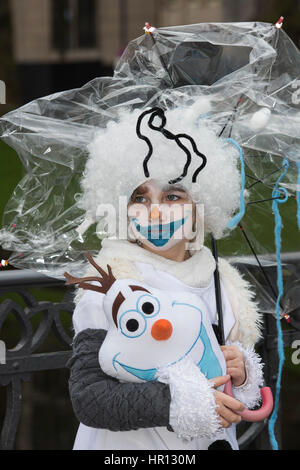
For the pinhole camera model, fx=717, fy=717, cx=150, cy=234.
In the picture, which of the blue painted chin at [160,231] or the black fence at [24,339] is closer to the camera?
the blue painted chin at [160,231]

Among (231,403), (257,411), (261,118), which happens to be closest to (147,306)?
(231,403)

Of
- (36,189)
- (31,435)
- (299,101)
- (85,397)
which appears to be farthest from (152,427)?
(31,435)

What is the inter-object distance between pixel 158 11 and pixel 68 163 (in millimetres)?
8217

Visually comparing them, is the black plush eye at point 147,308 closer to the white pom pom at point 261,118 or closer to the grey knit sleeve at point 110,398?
the grey knit sleeve at point 110,398

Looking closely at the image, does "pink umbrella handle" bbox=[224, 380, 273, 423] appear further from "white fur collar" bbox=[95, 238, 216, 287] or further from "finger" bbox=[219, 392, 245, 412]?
"white fur collar" bbox=[95, 238, 216, 287]

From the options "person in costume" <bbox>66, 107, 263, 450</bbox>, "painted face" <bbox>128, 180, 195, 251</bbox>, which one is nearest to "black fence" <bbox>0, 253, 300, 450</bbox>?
"person in costume" <bbox>66, 107, 263, 450</bbox>

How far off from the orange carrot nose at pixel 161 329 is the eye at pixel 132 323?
32mm

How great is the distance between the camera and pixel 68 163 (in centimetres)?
221

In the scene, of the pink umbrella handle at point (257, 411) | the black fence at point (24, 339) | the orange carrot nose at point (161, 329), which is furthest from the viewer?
the black fence at point (24, 339)

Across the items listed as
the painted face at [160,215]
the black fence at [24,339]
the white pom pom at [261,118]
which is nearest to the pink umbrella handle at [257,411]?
the painted face at [160,215]

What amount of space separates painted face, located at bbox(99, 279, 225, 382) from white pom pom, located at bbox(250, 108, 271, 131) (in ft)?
1.82

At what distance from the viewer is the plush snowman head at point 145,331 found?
1.90m

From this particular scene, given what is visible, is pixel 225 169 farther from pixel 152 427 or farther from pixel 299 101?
pixel 152 427

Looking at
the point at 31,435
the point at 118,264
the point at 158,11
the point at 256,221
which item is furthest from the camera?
the point at 158,11
